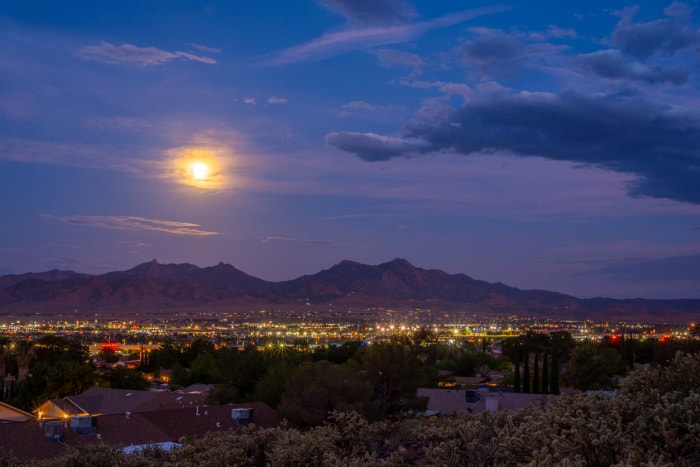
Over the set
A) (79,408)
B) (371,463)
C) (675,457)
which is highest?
(675,457)

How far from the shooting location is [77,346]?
228 ft

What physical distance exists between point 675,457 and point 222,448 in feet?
16.9

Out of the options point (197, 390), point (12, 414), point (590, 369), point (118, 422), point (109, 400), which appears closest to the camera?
point (118, 422)

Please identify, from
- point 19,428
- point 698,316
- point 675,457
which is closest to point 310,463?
point 675,457

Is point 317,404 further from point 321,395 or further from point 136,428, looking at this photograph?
point 136,428

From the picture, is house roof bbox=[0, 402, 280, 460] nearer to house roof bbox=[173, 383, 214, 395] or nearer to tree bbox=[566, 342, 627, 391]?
house roof bbox=[173, 383, 214, 395]

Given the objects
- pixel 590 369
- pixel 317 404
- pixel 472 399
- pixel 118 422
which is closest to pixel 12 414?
pixel 118 422

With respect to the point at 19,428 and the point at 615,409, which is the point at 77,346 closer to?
the point at 19,428

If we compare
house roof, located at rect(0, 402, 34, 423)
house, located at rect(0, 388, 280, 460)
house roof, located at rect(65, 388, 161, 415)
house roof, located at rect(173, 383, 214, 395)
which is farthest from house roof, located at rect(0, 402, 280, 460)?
house roof, located at rect(173, 383, 214, 395)

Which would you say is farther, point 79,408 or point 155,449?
point 79,408

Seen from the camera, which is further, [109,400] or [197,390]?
[197,390]

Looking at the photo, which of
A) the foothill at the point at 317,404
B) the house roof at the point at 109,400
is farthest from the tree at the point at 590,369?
the house roof at the point at 109,400

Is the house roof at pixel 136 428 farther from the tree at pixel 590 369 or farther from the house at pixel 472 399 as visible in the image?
the tree at pixel 590 369

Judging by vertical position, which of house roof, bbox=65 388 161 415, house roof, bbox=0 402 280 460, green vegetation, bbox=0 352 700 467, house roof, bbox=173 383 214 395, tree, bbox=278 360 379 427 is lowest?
house roof, bbox=173 383 214 395
